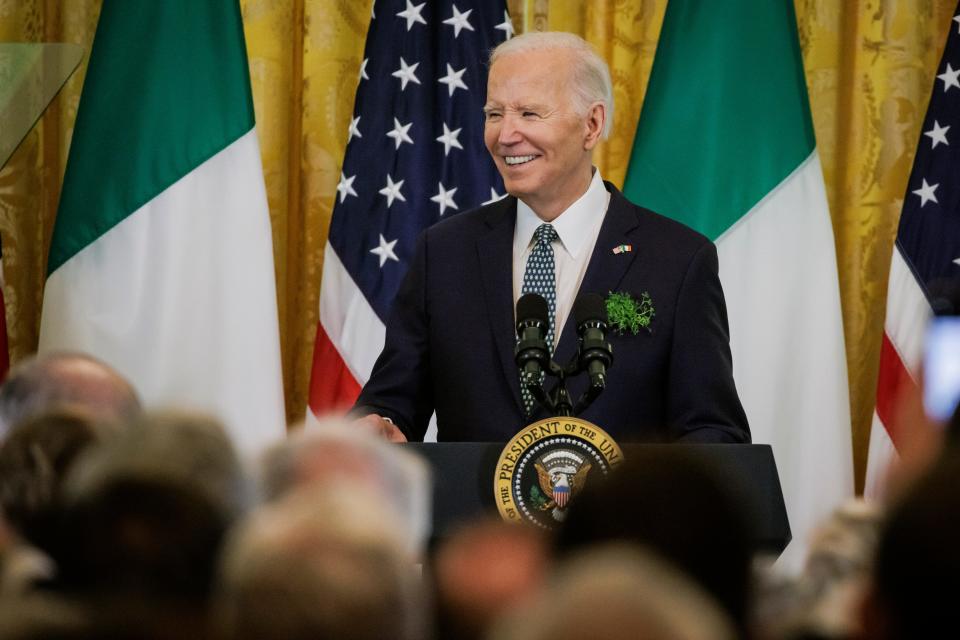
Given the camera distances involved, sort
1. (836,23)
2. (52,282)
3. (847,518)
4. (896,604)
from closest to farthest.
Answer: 1. (896,604)
2. (847,518)
3. (52,282)
4. (836,23)

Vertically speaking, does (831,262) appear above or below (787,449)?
above

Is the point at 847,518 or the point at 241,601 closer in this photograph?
the point at 241,601

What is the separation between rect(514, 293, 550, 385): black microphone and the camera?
241cm

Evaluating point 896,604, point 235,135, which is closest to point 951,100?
point 235,135

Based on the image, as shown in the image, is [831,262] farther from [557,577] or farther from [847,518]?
[557,577]

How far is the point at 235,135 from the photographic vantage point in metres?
4.44

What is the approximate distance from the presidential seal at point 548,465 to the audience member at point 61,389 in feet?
3.27

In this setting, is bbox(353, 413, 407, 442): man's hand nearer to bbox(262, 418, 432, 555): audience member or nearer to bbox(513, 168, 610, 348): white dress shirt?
bbox(513, 168, 610, 348): white dress shirt

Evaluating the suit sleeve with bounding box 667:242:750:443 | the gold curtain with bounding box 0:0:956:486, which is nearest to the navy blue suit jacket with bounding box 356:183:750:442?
the suit sleeve with bounding box 667:242:750:443

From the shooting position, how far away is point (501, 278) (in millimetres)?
3330

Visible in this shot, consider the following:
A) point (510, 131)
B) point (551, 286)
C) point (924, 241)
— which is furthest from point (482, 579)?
point (924, 241)

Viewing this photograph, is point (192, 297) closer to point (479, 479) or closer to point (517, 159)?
point (517, 159)

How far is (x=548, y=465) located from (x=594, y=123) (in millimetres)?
1661

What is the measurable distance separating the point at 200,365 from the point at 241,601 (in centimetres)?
371
